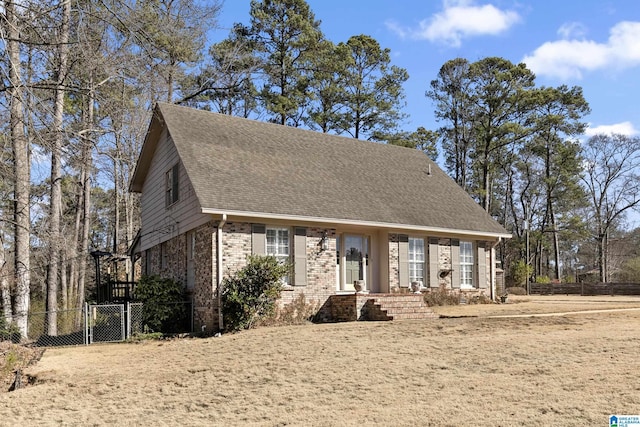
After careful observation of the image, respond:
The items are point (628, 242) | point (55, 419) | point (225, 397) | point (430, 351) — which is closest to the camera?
point (55, 419)

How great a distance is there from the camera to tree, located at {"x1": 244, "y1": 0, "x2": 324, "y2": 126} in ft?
101

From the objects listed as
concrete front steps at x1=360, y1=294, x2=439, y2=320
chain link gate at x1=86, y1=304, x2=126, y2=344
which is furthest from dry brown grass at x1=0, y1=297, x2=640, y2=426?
concrete front steps at x1=360, y1=294, x2=439, y2=320

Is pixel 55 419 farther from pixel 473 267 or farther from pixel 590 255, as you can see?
pixel 590 255

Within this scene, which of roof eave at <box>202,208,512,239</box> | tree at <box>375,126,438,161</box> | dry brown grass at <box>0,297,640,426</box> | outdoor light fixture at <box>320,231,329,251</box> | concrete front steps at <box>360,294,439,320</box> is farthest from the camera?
tree at <box>375,126,438,161</box>

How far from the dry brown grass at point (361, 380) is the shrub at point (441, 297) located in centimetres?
→ 594

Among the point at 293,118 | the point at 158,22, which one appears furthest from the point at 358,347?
the point at 293,118

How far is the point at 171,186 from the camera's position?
17.5m

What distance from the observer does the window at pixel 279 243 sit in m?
15.3

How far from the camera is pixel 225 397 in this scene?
25.7 feet

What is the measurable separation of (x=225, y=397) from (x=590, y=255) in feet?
176

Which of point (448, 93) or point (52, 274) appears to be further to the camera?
point (448, 93)

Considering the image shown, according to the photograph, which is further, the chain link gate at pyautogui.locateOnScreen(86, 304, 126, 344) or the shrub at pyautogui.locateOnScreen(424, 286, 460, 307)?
the shrub at pyautogui.locateOnScreen(424, 286, 460, 307)

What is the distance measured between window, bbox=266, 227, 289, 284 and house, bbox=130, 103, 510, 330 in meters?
0.03

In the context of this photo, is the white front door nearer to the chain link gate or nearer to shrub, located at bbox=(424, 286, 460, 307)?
shrub, located at bbox=(424, 286, 460, 307)
